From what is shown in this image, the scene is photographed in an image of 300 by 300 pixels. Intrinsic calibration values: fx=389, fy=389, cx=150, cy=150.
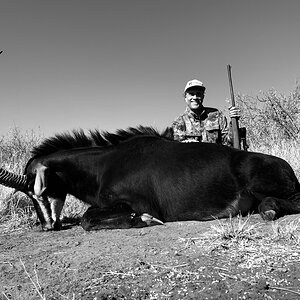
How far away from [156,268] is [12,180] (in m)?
2.42

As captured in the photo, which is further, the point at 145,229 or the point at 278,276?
the point at 145,229

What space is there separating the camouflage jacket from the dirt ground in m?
3.36

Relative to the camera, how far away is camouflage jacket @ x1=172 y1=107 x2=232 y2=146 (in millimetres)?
6633

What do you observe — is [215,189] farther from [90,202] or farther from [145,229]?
[90,202]

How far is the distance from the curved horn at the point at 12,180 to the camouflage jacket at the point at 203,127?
2.96m

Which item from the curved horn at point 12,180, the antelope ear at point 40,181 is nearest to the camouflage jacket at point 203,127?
the antelope ear at point 40,181

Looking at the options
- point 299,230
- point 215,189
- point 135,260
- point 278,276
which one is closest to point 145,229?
point 215,189

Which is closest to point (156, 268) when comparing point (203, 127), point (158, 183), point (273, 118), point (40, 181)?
point (158, 183)

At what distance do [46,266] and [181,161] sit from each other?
209cm

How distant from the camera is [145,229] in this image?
3818 mm

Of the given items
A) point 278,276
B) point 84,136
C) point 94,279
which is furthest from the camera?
point 84,136

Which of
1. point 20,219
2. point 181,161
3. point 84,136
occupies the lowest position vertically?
point 20,219

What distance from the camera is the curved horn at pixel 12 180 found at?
167 inches

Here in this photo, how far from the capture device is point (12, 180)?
14.1 ft
